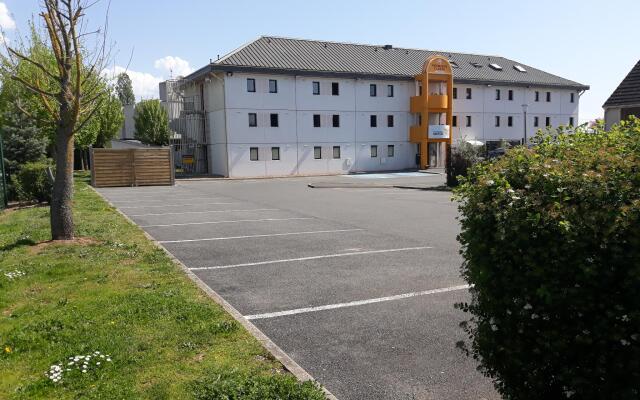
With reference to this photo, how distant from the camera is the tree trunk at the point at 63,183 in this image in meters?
9.73

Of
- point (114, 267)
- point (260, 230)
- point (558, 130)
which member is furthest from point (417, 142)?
point (558, 130)

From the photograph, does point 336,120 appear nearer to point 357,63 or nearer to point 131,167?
point 357,63

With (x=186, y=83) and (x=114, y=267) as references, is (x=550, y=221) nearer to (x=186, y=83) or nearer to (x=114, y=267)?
(x=114, y=267)

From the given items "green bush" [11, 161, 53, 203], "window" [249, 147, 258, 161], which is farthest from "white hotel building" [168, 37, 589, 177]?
"green bush" [11, 161, 53, 203]

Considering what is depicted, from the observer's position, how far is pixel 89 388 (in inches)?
158

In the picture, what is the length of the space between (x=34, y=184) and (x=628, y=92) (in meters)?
22.0

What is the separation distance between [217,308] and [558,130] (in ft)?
13.5

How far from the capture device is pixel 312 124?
40250 millimetres

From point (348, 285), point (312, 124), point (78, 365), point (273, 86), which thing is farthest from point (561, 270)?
point (312, 124)

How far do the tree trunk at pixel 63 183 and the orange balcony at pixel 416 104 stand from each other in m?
36.7

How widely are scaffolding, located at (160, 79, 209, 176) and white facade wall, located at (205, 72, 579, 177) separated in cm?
163

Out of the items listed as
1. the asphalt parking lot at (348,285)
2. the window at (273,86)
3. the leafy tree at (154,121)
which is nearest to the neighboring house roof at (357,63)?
the window at (273,86)

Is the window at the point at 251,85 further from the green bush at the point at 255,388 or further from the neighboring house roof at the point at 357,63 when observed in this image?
the green bush at the point at 255,388

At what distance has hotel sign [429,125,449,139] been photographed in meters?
43.2
